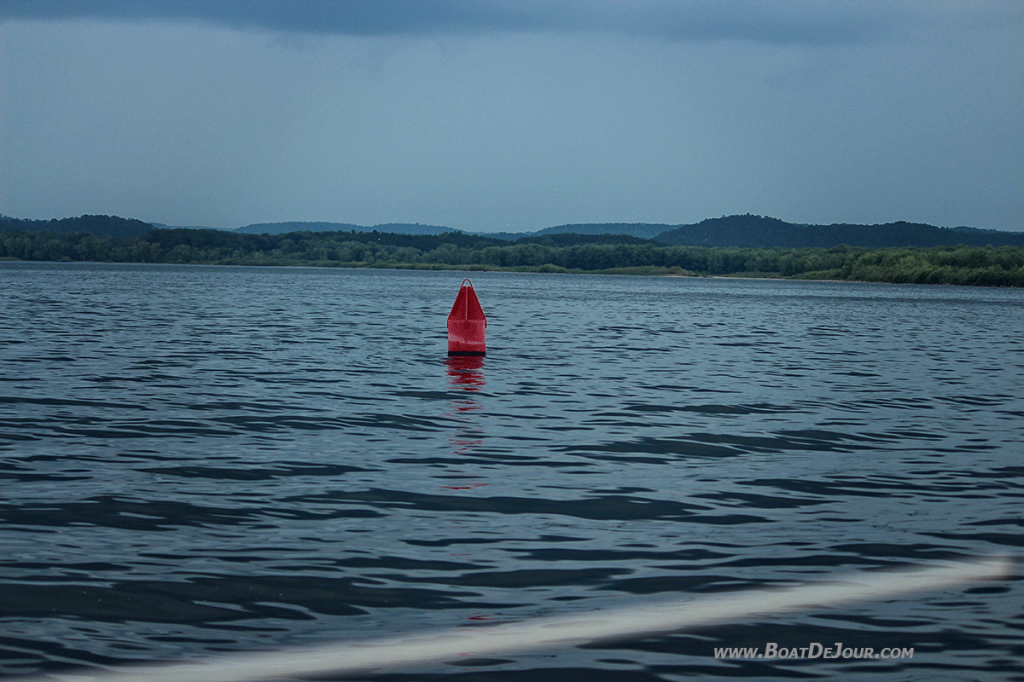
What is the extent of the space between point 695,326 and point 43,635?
47221 mm

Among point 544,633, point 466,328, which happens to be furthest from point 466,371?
point 544,633

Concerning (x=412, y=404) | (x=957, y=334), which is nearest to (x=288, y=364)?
(x=412, y=404)

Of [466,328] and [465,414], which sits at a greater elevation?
[466,328]

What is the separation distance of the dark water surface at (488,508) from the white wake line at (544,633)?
18 centimetres

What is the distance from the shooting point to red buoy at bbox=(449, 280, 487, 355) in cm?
2939

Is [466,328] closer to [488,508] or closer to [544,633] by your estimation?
[488,508]

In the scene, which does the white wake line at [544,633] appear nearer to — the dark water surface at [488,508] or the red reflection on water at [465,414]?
the dark water surface at [488,508]

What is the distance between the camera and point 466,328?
2941cm

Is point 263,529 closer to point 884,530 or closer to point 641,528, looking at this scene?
point 641,528

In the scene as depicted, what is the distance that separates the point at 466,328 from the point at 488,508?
19074 millimetres

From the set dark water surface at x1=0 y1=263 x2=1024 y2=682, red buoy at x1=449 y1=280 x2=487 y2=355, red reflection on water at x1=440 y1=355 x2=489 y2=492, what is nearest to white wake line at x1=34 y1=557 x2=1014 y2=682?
dark water surface at x1=0 y1=263 x2=1024 y2=682

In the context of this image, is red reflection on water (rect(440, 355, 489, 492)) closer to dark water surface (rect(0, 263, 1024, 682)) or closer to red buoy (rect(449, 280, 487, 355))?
dark water surface (rect(0, 263, 1024, 682))

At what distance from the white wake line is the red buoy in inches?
849

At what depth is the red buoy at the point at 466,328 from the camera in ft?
96.4
